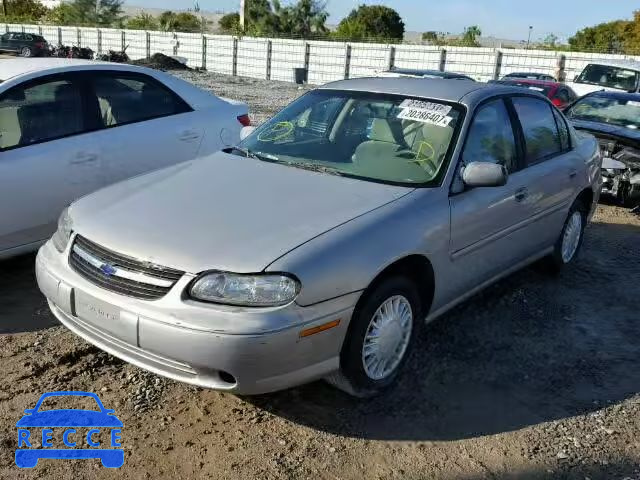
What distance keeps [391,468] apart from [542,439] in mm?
829

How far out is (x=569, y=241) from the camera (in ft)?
17.8

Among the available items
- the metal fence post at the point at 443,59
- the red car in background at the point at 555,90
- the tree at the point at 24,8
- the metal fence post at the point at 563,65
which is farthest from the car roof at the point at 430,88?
the tree at the point at 24,8

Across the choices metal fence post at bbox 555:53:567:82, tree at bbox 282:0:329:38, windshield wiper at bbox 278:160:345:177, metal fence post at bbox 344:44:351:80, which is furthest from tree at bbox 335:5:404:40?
windshield wiper at bbox 278:160:345:177

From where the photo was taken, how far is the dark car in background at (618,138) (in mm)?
7648

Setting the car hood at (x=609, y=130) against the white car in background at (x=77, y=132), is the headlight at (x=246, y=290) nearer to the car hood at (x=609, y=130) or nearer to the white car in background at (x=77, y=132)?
the white car in background at (x=77, y=132)

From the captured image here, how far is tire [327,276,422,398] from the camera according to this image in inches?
123

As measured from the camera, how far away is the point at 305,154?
4.05 metres

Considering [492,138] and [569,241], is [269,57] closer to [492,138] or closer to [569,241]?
[569,241]

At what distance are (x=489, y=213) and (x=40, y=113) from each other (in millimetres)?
3308

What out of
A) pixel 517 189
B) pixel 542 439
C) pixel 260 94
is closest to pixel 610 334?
pixel 517 189

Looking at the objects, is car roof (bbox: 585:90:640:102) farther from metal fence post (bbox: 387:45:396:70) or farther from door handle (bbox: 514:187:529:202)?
metal fence post (bbox: 387:45:396:70)

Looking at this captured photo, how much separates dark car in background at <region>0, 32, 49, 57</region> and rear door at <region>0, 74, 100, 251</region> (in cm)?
3593

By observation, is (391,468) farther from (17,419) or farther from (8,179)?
(8,179)
